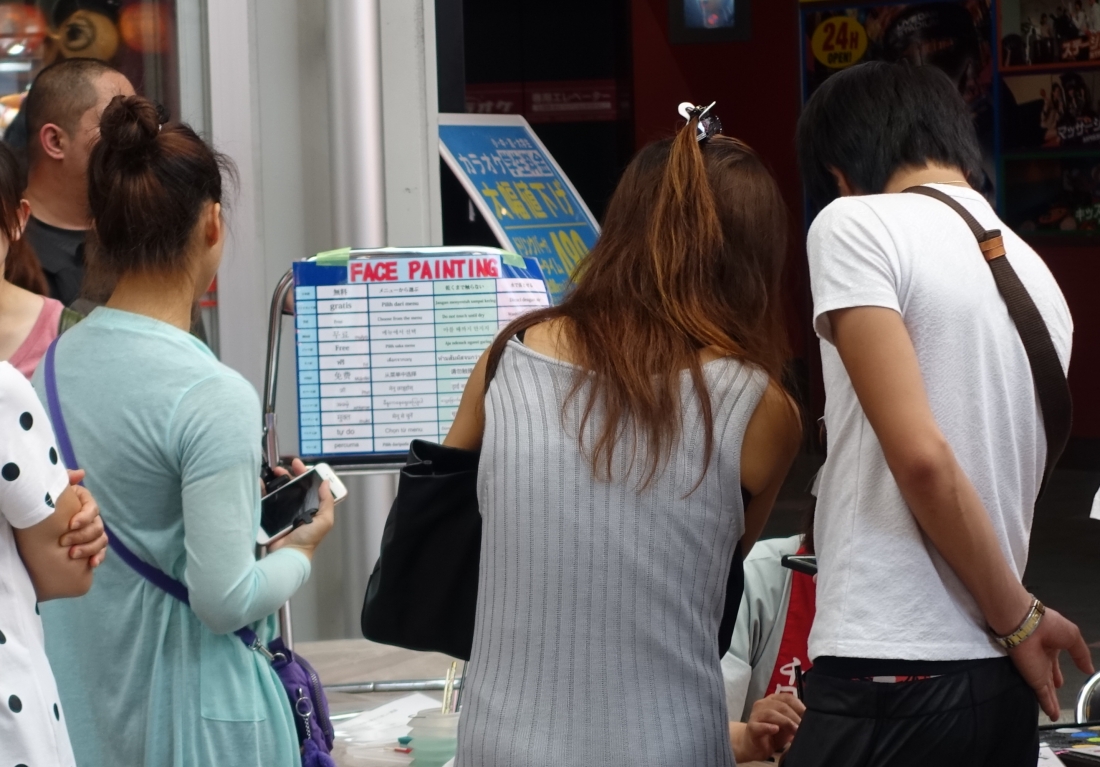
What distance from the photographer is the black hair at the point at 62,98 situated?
3164 mm

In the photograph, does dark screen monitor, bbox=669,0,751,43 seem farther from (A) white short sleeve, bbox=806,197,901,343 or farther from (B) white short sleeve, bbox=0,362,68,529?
(B) white short sleeve, bbox=0,362,68,529

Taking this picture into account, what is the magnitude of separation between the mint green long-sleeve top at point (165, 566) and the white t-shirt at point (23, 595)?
0.33 m

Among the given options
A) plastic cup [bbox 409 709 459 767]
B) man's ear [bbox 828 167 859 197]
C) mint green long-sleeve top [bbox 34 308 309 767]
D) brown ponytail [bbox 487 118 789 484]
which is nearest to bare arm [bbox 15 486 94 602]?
mint green long-sleeve top [bbox 34 308 309 767]

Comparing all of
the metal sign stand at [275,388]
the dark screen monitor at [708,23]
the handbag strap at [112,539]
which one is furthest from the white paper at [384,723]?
the dark screen monitor at [708,23]

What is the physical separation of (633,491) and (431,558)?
1.16ft

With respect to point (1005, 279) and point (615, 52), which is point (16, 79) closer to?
point (1005, 279)

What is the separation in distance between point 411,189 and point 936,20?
19.8 ft

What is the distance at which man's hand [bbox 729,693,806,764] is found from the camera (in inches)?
74.5

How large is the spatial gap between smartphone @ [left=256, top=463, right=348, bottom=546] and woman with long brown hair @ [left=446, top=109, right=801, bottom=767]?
0.68m

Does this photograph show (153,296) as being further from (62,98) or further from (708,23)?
(708,23)

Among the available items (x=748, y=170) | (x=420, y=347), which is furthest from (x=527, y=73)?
(x=748, y=170)

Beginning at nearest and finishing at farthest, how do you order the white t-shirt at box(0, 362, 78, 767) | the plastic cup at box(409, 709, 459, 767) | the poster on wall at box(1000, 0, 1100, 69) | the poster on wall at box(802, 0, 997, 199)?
the white t-shirt at box(0, 362, 78, 767) → the plastic cup at box(409, 709, 459, 767) → the poster on wall at box(1000, 0, 1100, 69) → the poster on wall at box(802, 0, 997, 199)

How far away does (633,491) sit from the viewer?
156 cm

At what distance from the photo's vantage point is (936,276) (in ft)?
5.28
